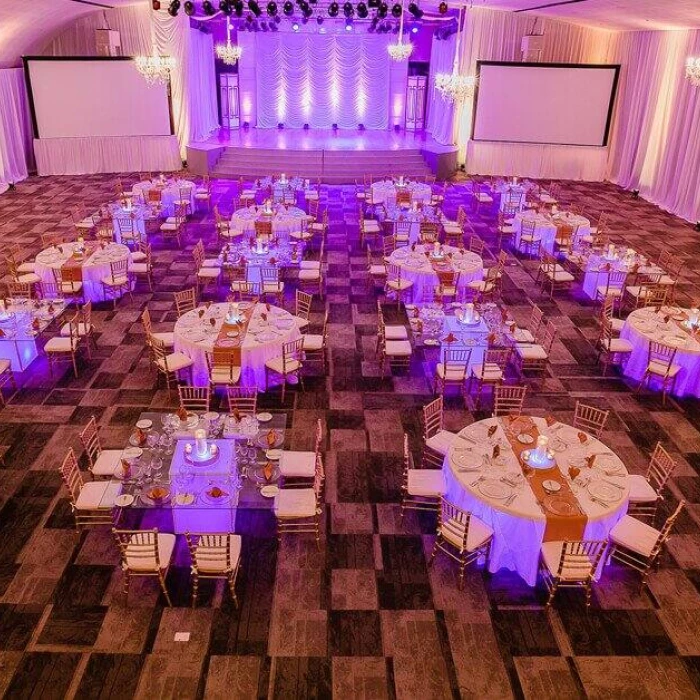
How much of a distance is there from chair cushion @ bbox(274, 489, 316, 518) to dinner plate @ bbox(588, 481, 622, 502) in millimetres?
Result: 2700

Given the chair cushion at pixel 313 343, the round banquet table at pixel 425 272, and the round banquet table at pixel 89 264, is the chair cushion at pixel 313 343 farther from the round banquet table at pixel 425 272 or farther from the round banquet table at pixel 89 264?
the round banquet table at pixel 89 264

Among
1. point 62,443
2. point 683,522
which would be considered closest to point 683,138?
point 683,522

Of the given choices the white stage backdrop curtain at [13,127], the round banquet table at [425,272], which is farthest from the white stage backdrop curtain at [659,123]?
the white stage backdrop curtain at [13,127]

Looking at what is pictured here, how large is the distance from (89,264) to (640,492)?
31.8 ft

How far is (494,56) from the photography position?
2320 cm

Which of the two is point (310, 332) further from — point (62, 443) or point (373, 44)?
point (373, 44)

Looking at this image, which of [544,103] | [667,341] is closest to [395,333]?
[667,341]

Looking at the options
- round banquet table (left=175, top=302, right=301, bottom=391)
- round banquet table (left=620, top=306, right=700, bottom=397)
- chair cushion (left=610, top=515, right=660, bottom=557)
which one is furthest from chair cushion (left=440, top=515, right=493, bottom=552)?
round banquet table (left=620, top=306, right=700, bottom=397)

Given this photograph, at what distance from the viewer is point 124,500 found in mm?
6074

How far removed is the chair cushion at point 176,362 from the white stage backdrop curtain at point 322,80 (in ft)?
68.4

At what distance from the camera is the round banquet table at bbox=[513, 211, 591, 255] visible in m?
14.8

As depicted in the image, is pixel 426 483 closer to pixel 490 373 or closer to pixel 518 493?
pixel 518 493

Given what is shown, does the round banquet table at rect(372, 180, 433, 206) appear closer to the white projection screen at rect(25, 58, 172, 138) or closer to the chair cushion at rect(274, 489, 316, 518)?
the white projection screen at rect(25, 58, 172, 138)

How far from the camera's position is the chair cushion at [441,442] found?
23.7ft
